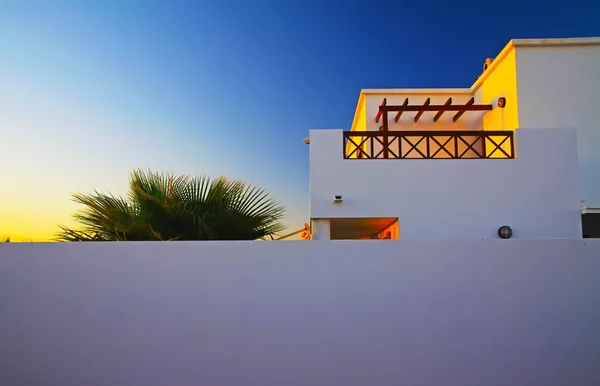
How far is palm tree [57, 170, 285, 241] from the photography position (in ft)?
18.6

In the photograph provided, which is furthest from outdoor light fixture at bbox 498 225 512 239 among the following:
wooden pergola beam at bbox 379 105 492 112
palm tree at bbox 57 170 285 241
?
palm tree at bbox 57 170 285 241

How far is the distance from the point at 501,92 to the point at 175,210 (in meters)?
8.52

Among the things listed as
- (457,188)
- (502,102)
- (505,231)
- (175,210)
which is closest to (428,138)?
(457,188)

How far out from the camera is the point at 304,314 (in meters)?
4.15

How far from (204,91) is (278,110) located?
233 centimetres

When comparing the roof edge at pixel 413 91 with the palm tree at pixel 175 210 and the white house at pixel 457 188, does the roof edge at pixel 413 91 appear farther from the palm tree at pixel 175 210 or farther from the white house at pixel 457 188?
the palm tree at pixel 175 210

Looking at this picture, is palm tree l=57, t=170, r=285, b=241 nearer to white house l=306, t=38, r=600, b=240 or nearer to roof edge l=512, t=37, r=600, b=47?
white house l=306, t=38, r=600, b=240

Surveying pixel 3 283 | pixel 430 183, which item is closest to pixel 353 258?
pixel 3 283

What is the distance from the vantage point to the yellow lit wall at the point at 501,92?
9703mm

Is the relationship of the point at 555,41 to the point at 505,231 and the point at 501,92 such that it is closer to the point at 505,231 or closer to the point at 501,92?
the point at 501,92

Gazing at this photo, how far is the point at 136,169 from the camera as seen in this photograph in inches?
246

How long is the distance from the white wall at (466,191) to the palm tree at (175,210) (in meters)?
2.47

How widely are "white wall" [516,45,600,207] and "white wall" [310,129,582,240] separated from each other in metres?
1.27

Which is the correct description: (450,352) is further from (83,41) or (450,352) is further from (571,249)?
(83,41)
